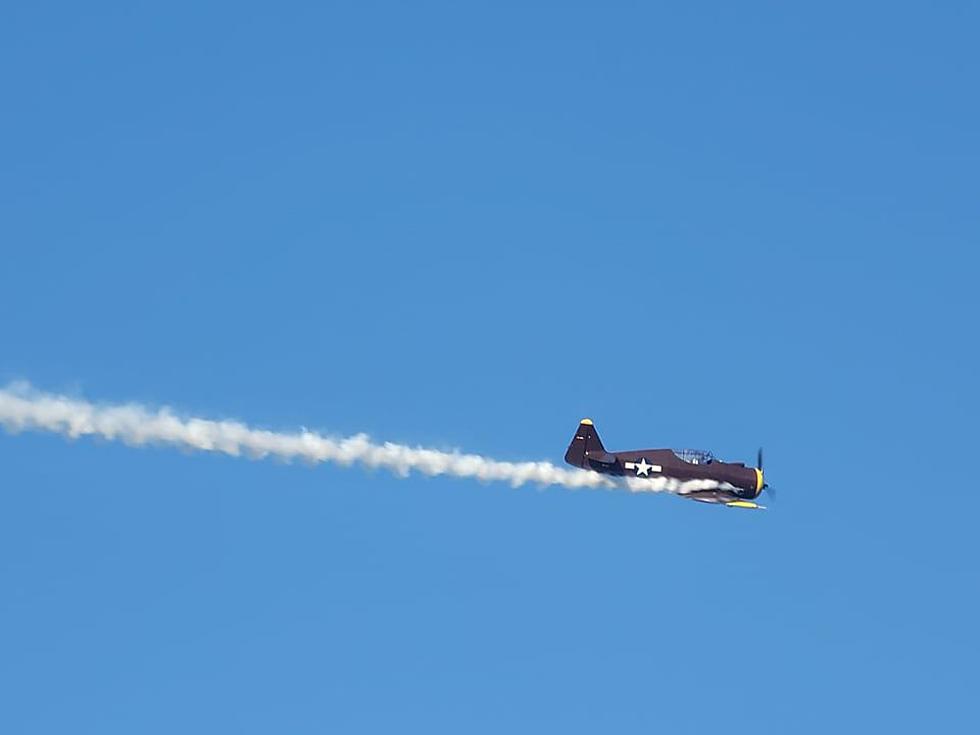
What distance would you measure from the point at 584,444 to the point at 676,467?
481cm

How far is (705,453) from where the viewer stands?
9662cm

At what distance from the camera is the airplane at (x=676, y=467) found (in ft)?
312

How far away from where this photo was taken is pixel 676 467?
95.7 m

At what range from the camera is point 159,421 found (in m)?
85.4

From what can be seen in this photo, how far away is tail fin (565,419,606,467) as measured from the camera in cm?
9494

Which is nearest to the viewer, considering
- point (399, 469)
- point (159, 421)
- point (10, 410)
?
point (10, 410)

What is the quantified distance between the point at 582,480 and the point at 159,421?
2191cm

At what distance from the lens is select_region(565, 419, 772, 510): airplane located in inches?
3740

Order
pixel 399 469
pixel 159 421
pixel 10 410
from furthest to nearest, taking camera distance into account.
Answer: pixel 399 469 < pixel 159 421 < pixel 10 410

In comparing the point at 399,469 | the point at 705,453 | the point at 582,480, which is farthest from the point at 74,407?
the point at 705,453

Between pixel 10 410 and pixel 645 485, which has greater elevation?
pixel 645 485

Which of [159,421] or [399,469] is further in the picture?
[399,469]

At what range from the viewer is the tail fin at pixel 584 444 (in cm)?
9494

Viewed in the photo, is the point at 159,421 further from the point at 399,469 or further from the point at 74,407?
the point at 399,469
